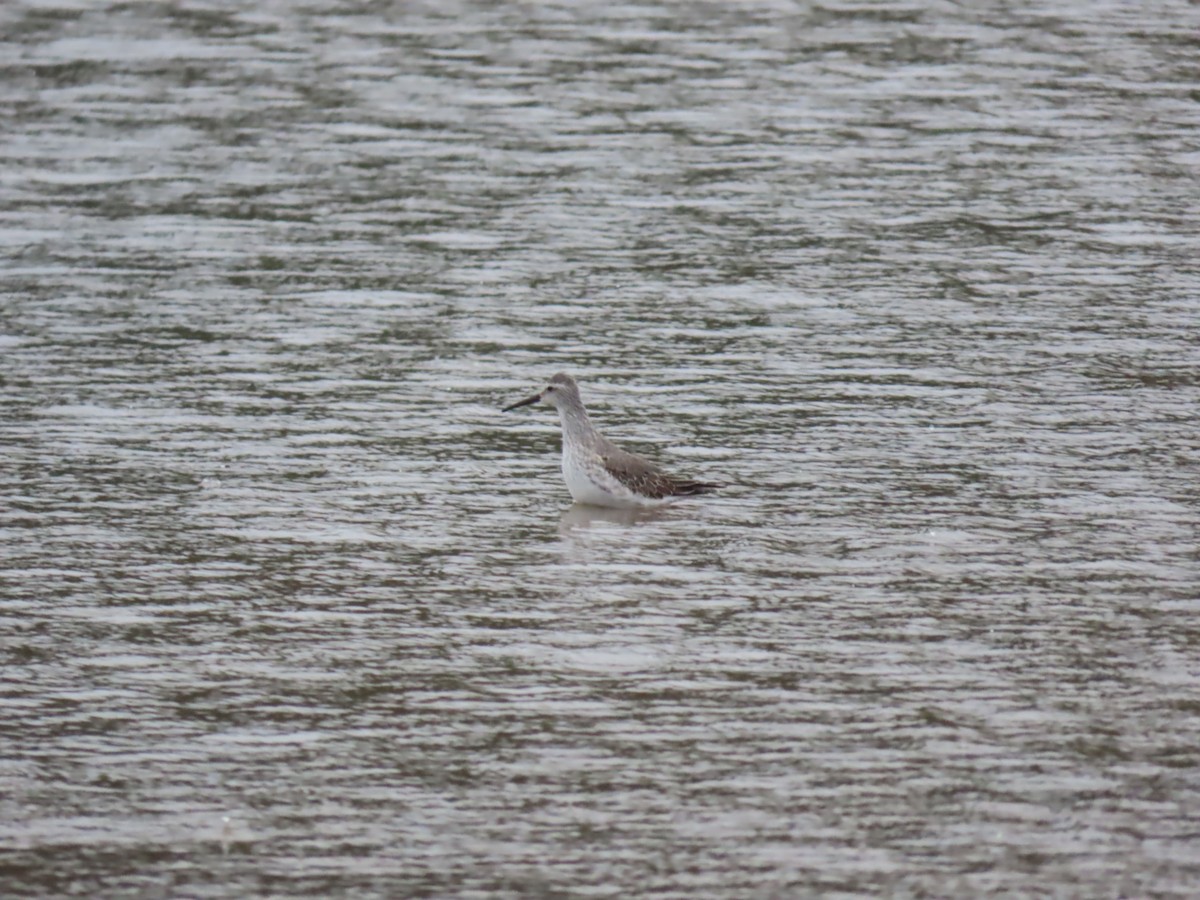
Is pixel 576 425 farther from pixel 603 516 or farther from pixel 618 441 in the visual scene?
pixel 618 441

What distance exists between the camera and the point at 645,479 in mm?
17203

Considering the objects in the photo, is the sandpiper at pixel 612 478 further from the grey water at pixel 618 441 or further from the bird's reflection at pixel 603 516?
the grey water at pixel 618 441

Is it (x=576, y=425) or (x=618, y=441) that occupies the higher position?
(x=576, y=425)

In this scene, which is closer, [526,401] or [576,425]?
[576,425]

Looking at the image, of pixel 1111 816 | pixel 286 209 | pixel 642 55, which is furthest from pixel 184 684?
pixel 642 55

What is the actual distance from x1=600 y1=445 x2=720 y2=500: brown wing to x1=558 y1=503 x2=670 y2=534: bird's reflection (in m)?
0.16

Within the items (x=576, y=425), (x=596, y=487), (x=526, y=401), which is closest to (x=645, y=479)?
(x=596, y=487)

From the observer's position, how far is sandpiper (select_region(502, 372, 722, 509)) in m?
17.2

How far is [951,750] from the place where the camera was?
11969 millimetres

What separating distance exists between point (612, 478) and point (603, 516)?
32cm

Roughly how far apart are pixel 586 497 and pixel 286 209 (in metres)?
10.6

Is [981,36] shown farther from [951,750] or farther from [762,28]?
[951,750]

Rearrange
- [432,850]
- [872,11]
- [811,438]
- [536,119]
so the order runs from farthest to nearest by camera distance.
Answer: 1. [872,11]
2. [536,119]
3. [811,438]
4. [432,850]

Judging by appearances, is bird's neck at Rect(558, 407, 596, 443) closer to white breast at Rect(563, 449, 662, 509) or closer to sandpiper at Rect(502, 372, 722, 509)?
sandpiper at Rect(502, 372, 722, 509)
